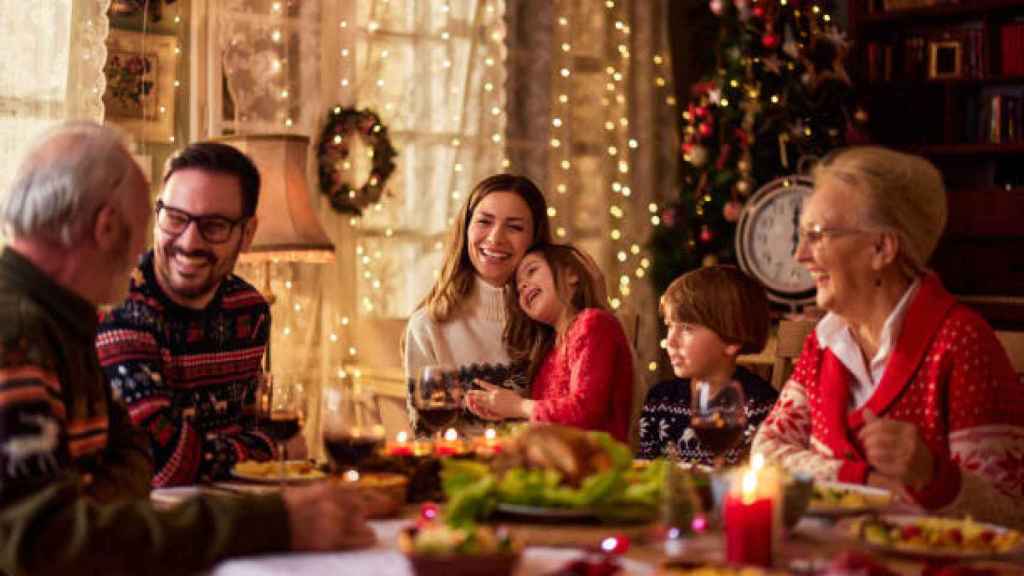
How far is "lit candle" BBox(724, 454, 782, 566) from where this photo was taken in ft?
5.33

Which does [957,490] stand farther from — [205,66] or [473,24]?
[473,24]

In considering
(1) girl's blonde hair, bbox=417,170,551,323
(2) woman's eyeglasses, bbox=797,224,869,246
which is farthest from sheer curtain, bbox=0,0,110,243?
(2) woman's eyeglasses, bbox=797,224,869,246

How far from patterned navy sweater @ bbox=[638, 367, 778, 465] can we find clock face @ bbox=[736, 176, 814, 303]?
2688 millimetres

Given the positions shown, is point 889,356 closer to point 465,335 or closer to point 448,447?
point 448,447

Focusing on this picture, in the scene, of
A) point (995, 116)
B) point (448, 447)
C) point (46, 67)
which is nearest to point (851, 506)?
point (448, 447)

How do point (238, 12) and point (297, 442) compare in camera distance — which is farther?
point (238, 12)

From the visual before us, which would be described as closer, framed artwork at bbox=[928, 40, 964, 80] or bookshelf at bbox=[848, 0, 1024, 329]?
bookshelf at bbox=[848, 0, 1024, 329]

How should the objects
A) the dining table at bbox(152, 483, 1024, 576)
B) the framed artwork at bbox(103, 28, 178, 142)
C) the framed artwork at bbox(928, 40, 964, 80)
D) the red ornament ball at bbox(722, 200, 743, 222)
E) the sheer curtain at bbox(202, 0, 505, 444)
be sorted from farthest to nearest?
the framed artwork at bbox(928, 40, 964, 80) → the red ornament ball at bbox(722, 200, 743, 222) → the sheer curtain at bbox(202, 0, 505, 444) → the framed artwork at bbox(103, 28, 178, 142) → the dining table at bbox(152, 483, 1024, 576)

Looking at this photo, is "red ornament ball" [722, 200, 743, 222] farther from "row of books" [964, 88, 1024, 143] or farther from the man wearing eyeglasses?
the man wearing eyeglasses

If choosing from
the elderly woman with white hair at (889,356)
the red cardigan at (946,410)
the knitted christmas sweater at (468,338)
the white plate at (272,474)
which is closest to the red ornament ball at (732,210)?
the knitted christmas sweater at (468,338)

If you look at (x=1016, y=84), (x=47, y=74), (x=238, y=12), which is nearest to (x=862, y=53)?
(x=1016, y=84)

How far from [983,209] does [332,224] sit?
2872 mm

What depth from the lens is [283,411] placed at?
2162 mm

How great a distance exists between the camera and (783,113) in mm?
6062
